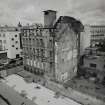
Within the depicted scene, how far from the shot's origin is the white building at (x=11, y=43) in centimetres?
4297

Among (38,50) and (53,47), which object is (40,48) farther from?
(53,47)

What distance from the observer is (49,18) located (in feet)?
90.3

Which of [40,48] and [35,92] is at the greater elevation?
[40,48]

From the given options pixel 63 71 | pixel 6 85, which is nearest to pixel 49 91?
pixel 63 71

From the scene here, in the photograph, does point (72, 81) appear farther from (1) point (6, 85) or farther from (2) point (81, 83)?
(1) point (6, 85)

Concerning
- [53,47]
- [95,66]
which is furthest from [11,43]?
[95,66]

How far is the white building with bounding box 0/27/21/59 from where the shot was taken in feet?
141

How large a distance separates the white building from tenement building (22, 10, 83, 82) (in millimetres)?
14097

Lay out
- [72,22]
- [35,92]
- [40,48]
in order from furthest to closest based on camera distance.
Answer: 1. [72,22]
2. [40,48]
3. [35,92]

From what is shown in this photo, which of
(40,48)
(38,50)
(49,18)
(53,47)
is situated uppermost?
(49,18)

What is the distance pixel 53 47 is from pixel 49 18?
27.1 ft

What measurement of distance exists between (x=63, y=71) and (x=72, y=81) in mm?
3916

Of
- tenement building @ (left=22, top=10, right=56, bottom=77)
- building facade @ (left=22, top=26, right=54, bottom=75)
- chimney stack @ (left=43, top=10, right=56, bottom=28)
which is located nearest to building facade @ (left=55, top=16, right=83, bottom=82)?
tenement building @ (left=22, top=10, right=56, bottom=77)

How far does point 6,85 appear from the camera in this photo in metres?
25.4
